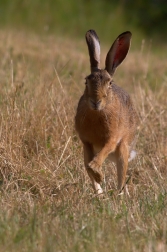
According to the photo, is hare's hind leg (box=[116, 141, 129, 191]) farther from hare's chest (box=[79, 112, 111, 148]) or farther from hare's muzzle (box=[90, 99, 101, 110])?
hare's muzzle (box=[90, 99, 101, 110])

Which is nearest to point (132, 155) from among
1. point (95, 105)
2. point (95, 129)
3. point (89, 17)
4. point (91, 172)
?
point (95, 129)

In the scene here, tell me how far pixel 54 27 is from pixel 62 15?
664 mm

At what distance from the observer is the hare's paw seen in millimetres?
5822

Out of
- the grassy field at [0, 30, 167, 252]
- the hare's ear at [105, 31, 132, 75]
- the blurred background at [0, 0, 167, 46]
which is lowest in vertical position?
the grassy field at [0, 30, 167, 252]

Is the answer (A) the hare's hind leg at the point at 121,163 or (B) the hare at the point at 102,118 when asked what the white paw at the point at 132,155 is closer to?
(B) the hare at the point at 102,118

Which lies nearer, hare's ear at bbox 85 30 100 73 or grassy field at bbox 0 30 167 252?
grassy field at bbox 0 30 167 252

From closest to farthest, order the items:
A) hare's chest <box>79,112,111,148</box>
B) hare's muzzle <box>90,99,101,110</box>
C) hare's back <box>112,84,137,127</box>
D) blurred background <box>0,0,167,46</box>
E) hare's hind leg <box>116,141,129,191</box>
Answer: hare's muzzle <box>90,99,101,110</box>, hare's chest <box>79,112,111,148</box>, hare's hind leg <box>116,141,129,191</box>, hare's back <box>112,84,137,127</box>, blurred background <box>0,0,167,46</box>

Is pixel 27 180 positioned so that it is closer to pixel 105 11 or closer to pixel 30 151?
pixel 30 151

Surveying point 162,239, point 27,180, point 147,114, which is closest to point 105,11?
point 147,114

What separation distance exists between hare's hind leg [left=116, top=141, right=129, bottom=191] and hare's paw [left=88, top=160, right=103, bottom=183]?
1.73ft

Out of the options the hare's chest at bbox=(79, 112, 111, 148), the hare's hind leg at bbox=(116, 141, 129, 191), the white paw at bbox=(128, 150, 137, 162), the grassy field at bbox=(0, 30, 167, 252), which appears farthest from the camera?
the white paw at bbox=(128, 150, 137, 162)

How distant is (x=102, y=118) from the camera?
6016 millimetres

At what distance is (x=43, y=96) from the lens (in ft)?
24.5

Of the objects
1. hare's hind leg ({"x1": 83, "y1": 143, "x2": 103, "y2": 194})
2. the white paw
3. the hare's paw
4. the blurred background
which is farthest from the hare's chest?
the blurred background
